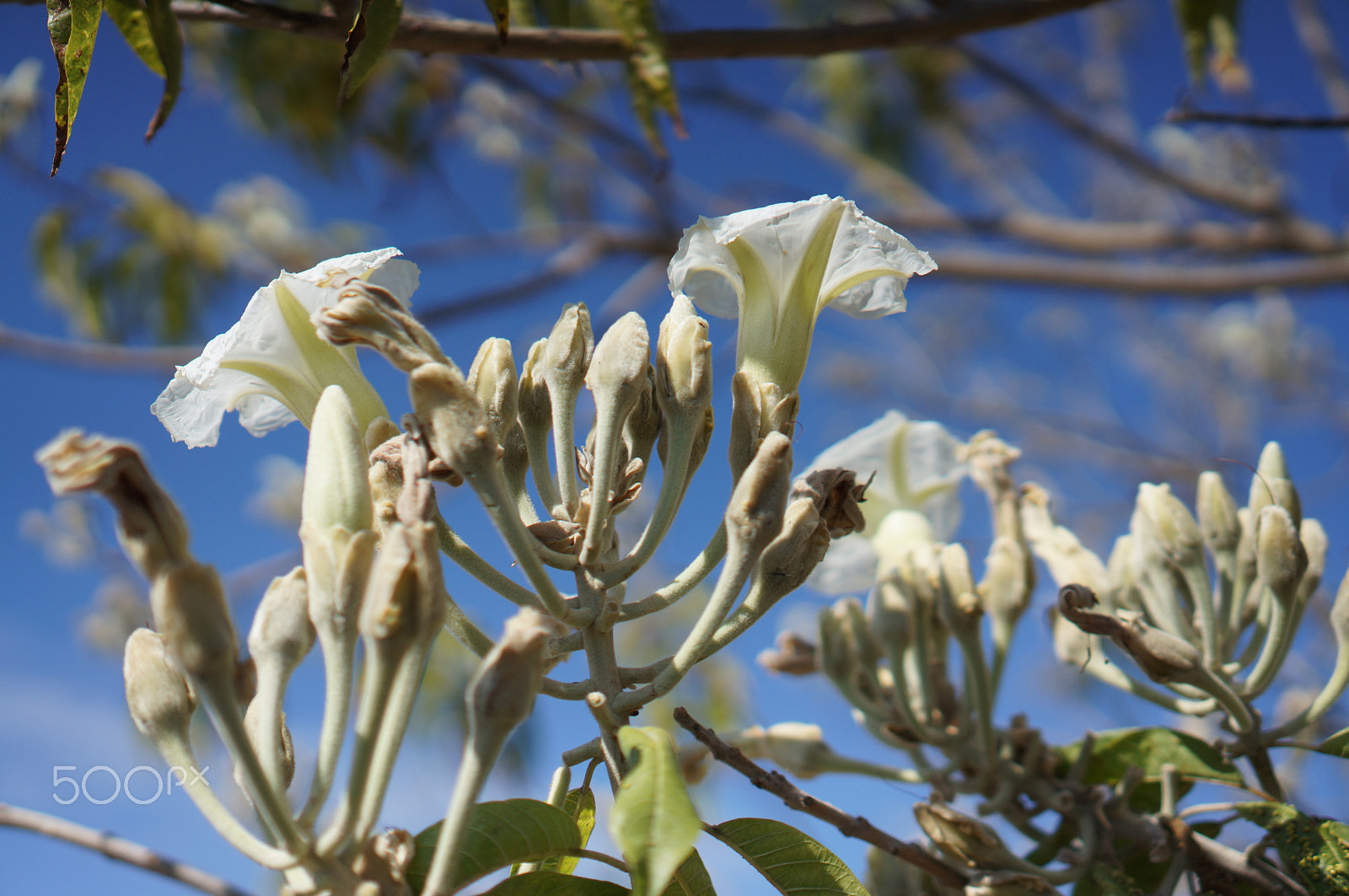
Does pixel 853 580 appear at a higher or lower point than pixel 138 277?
lower

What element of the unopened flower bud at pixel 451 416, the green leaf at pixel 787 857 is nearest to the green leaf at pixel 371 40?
the unopened flower bud at pixel 451 416

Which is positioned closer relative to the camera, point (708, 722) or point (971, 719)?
point (971, 719)

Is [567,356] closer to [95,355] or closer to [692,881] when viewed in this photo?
[692,881]

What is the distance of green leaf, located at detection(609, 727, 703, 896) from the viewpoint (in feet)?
2.89

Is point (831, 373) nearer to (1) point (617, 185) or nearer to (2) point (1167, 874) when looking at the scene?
(1) point (617, 185)

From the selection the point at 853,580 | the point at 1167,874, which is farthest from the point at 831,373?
the point at 1167,874

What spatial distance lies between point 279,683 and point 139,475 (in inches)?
10.2

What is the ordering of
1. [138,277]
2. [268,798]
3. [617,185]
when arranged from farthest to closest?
1. [617,185]
2. [138,277]
3. [268,798]

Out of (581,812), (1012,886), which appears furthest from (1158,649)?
(581,812)

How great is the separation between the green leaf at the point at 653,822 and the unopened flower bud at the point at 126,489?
0.49 metres

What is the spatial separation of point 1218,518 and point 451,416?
142cm

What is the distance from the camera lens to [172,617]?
0.91m

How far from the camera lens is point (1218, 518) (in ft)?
5.74

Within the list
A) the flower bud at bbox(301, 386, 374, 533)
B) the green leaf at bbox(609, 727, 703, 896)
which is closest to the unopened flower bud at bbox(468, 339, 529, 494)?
the flower bud at bbox(301, 386, 374, 533)
